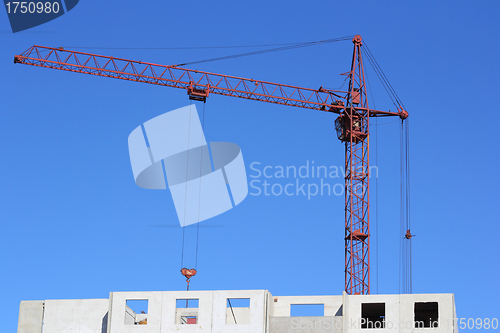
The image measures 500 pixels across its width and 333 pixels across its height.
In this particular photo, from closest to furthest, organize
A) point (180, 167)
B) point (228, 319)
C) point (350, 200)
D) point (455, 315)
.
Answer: point (455, 315) < point (228, 319) < point (350, 200) < point (180, 167)

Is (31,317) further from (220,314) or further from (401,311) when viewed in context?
(401,311)

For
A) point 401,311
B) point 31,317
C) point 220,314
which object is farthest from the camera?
point 31,317

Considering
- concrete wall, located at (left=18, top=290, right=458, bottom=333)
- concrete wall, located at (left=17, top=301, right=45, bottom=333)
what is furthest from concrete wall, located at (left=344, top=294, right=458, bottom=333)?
concrete wall, located at (left=17, top=301, right=45, bottom=333)

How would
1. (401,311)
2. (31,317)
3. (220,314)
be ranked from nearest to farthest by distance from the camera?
(401,311), (220,314), (31,317)

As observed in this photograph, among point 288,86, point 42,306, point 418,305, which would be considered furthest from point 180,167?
point 418,305

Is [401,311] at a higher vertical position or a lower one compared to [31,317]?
higher

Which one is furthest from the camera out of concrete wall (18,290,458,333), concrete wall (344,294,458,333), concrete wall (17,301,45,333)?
concrete wall (17,301,45,333)

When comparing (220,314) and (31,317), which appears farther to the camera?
(31,317)

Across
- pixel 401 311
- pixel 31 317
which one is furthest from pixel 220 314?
pixel 31 317

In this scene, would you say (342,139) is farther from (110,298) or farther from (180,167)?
(110,298)

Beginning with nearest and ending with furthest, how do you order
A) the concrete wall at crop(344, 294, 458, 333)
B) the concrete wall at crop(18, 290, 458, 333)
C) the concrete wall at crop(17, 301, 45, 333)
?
the concrete wall at crop(344, 294, 458, 333)
the concrete wall at crop(18, 290, 458, 333)
the concrete wall at crop(17, 301, 45, 333)

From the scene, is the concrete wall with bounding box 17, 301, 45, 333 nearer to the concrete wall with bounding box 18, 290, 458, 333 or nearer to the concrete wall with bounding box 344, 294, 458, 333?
the concrete wall with bounding box 18, 290, 458, 333

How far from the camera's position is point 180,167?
120875 mm

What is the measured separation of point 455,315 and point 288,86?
48.2m
